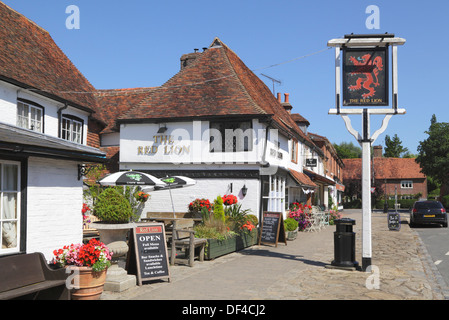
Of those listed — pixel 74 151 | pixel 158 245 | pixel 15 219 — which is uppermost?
pixel 74 151

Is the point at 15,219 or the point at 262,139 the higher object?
the point at 262,139

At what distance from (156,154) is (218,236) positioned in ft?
25.1

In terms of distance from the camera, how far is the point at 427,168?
5016cm

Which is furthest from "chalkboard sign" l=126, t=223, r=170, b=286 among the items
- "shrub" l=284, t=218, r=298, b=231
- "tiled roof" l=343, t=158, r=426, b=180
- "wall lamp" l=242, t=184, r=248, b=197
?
"tiled roof" l=343, t=158, r=426, b=180

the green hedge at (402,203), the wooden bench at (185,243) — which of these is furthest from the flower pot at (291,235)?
the green hedge at (402,203)

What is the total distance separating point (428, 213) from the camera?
2414 centimetres

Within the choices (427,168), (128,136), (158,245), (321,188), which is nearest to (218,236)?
(158,245)

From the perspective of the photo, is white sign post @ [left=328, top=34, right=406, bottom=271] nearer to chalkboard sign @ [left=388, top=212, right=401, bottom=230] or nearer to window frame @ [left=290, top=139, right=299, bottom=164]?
window frame @ [left=290, top=139, right=299, bottom=164]

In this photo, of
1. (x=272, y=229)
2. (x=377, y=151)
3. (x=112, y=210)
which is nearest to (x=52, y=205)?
(x=112, y=210)

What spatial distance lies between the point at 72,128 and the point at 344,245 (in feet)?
42.4

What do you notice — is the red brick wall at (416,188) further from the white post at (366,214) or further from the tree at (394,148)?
the white post at (366,214)

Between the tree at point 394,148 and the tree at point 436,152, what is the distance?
156ft

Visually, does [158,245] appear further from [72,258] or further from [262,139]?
[262,139]

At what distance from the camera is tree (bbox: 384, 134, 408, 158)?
3819 inches
